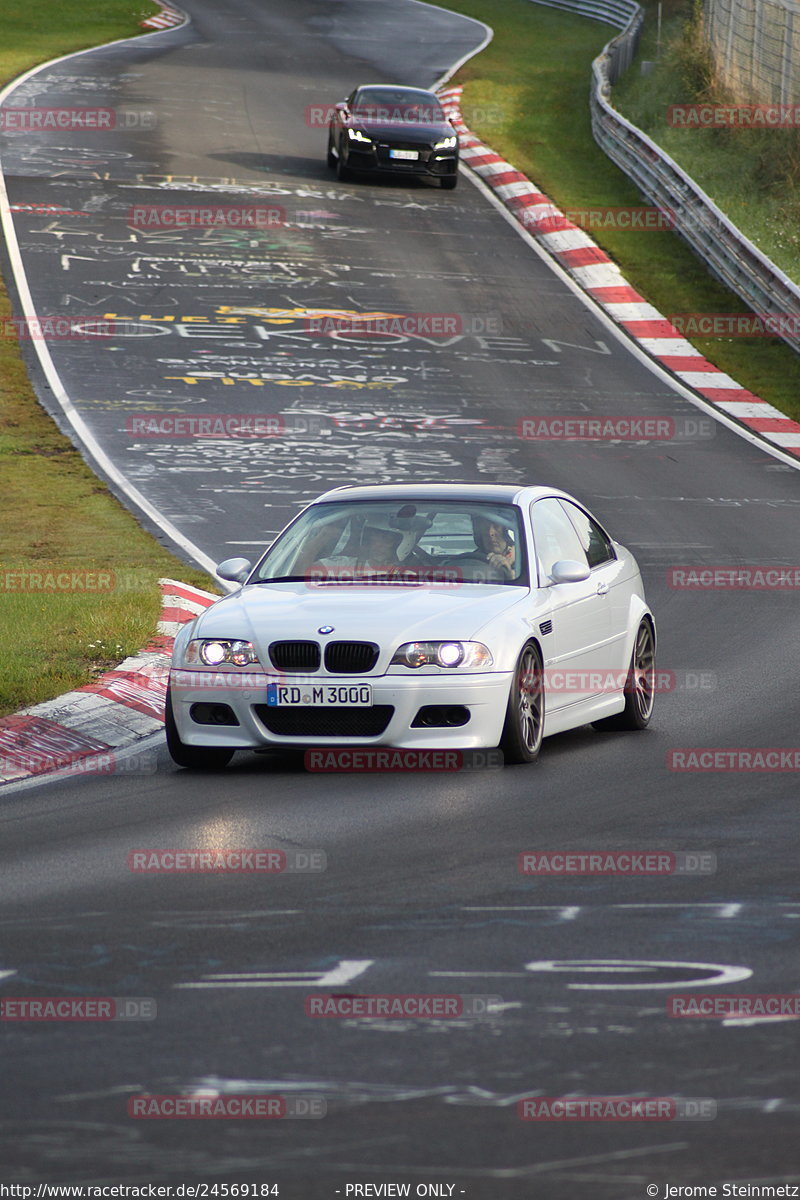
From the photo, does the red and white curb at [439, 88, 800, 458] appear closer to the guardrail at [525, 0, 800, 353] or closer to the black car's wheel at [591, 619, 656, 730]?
the guardrail at [525, 0, 800, 353]

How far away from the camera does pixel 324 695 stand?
9258mm

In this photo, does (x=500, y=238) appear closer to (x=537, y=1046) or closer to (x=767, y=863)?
(x=767, y=863)

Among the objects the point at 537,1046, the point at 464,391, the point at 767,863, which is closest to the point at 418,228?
the point at 464,391

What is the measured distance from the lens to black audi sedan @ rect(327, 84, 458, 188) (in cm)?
3522

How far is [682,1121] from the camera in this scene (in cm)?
461

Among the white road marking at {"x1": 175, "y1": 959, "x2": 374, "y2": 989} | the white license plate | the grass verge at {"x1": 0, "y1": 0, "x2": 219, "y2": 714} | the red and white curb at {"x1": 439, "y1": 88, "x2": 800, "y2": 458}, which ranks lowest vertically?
the red and white curb at {"x1": 439, "y1": 88, "x2": 800, "y2": 458}

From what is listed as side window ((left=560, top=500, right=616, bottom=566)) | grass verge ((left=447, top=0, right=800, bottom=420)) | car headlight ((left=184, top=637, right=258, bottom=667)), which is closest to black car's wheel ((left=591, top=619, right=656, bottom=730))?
side window ((left=560, top=500, right=616, bottom=566))

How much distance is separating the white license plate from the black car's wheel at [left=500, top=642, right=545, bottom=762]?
76 centimetres

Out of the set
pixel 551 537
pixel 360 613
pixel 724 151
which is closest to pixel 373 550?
pixel 360 613

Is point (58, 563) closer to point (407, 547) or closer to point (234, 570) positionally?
point (234, 570)

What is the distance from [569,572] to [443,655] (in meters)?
1.07

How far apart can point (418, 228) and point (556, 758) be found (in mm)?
24283

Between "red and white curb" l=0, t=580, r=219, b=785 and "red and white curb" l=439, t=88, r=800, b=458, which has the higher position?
"red and white curb" l=0, t=580, r=219, b=785

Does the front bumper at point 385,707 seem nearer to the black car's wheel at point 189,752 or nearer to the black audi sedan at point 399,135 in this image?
the black car's wheel at point 189,752
